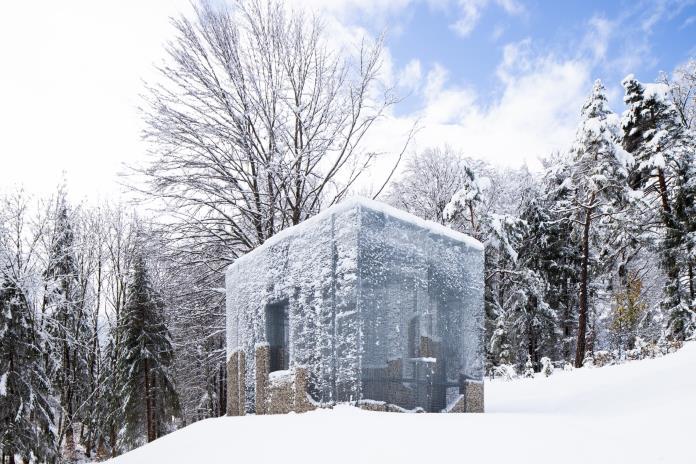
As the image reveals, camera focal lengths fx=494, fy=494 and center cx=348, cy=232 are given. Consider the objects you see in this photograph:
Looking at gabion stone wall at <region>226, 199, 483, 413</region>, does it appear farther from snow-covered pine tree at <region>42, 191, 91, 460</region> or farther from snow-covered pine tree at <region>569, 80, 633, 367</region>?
snow-covered pine tree at <region>42, 191, 91, 460</region>

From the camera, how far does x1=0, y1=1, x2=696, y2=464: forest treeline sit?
13898 millimetres

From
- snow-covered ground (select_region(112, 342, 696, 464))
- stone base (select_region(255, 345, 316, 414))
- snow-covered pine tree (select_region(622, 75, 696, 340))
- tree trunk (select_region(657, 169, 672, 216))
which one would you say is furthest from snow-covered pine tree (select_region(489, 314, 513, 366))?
stone base (select_region(255, 345, 316, 414))

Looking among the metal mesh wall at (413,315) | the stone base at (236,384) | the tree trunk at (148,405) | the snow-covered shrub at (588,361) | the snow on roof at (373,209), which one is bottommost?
the tree trunk at (148,405)

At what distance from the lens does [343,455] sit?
196 inches

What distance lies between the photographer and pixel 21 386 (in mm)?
13672

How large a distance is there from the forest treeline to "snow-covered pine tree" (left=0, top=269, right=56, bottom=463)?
0.05m

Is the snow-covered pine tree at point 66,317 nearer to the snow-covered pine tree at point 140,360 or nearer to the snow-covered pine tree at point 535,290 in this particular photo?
the snow-covered pine tree at point 140,360

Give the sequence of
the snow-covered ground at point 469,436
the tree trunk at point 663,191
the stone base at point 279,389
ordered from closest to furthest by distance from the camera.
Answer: the snow-covered ground at point 469,436
the stone base at point 279,389
the tree trunk at point 663,191

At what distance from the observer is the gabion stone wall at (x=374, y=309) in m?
6.93

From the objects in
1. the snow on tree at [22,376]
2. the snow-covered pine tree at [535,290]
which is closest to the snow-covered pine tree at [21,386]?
the snow on tree at [22,376]

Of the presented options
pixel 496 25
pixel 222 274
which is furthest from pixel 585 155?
pixel 222 274

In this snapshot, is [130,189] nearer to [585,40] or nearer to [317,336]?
[317,336]

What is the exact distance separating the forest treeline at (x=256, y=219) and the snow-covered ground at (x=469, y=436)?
24.2 feet

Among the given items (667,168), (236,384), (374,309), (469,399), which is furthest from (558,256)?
(374,309)
